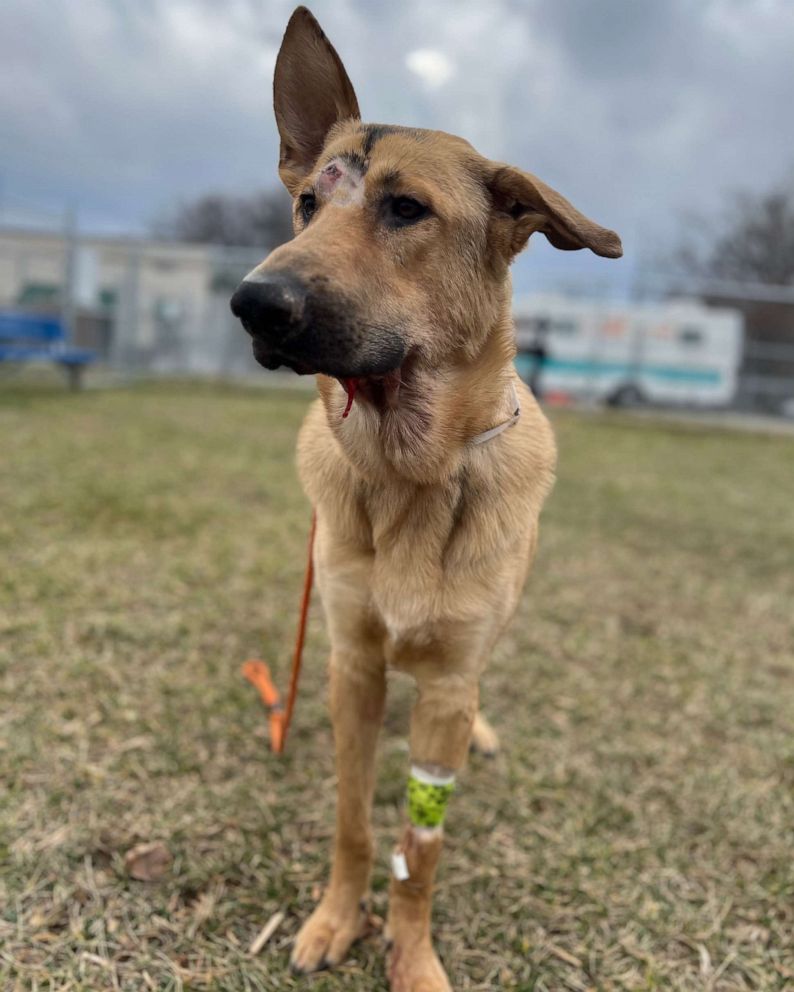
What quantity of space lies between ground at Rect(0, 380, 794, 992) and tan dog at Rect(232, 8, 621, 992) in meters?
0.30

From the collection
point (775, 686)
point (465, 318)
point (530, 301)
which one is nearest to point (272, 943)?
point (465, 318)

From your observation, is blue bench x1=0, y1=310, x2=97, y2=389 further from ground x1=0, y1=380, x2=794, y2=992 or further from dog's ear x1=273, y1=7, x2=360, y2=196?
dog's ear x1=273, y1=7, x2=360, y2=196

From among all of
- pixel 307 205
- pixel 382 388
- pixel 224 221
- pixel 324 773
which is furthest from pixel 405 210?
pixel 224 221

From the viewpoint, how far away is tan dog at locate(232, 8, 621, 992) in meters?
1.55

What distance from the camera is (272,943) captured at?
1.93 metres

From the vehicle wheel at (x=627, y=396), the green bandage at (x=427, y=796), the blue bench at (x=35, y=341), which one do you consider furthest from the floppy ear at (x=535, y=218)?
the vehicle wheel at (x=627, y=396)

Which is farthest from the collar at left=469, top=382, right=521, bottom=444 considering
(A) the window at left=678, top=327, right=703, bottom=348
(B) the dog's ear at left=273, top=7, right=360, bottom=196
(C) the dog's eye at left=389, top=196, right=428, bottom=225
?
(A) the window at left=678, top=327, right=703, bottom=348

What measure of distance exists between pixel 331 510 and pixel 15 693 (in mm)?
1781

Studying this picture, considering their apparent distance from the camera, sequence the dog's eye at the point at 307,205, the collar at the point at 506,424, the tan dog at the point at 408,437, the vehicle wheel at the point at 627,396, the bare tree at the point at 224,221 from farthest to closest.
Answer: the bare tree at the point at 224,221, the vehicle wheel at the point at 627,396, the collar at the point at 506,424, the dog's eye at the point at 307,205, the tan dog at the point at 408,437

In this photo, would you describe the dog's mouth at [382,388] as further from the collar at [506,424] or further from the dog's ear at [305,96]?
the dog's ear at [305,96]

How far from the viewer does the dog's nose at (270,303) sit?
127cm

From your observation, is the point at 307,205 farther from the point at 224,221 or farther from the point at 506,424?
the point at 224,221

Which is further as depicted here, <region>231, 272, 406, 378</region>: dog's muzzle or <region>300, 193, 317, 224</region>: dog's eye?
<region>300, 193, 317, 224</region>: dog's eye

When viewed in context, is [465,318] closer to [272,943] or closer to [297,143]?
[297,143]
